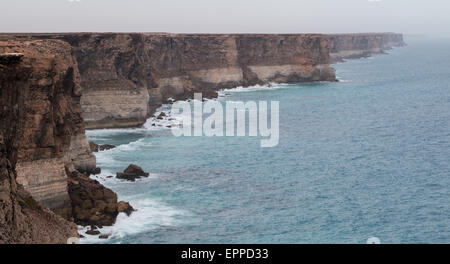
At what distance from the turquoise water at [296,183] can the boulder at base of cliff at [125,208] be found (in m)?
0.43

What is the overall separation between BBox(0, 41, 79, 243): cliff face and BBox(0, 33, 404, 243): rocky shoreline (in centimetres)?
4

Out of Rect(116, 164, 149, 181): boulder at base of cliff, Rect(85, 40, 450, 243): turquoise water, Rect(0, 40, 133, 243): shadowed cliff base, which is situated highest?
Rect(0, 40, 133, 243): shadowed cliff base

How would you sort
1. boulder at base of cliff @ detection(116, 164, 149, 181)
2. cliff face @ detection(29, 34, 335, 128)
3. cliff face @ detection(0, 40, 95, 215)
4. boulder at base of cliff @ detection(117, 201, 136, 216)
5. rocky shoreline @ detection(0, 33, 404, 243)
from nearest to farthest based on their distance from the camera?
rocky shoreline @ detection(0, 33, 404, 243) < cliff face @ detection(0, 40, 95, 215) < boulder at base of cliff @ detection(117, 201, 136, 216) < boulder at base of cliff @ detection(116, 164, 149, 181) < cliff face @ detection(29, 34, 335, 128)

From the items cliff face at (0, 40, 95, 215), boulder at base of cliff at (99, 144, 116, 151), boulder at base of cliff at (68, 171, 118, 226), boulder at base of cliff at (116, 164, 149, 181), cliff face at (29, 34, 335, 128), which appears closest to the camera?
cliff face at (0, 40, 95, 215)

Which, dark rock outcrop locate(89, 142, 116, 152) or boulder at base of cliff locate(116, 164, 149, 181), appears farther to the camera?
dark rock outcrop locate(89, 142, 116, 152)

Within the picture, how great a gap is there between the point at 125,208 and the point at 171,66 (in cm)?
6431

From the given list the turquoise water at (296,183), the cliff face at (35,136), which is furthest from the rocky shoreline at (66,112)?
the turquoise water at (296,183)

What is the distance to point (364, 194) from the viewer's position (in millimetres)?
36219

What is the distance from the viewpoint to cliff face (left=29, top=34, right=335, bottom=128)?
59.8m

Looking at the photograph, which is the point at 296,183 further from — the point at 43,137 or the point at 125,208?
the point at 43,137

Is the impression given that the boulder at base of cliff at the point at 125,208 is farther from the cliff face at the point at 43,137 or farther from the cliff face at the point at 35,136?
the cliff face at the point at 35,136

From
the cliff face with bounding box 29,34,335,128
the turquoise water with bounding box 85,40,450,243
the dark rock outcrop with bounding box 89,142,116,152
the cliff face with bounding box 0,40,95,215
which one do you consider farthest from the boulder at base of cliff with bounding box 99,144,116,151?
the cliff face with bounding box 0,40,95,215

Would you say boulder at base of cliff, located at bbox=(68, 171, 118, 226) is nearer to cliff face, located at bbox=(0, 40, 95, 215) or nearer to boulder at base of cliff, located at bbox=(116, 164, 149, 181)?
cliff face, located at bbox=(0, 40, 95, 215)

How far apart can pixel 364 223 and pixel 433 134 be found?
100.0 feet
